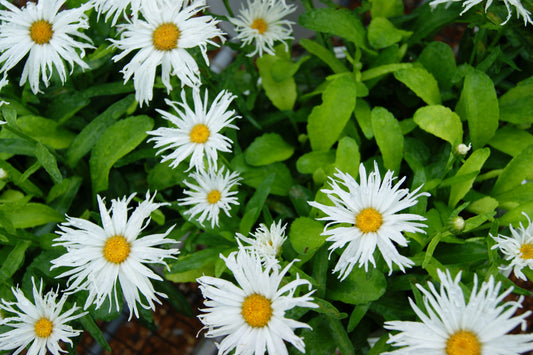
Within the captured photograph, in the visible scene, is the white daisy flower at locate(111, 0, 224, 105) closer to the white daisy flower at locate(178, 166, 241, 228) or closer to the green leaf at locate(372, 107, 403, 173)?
the white daisy flower at locate(178, 166, 241, 228)

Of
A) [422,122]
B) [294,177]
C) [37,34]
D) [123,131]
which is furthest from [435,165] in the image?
[37,34]

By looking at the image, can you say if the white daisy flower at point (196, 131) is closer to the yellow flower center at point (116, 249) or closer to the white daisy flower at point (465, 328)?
the yellow flower center at point (116, 249)

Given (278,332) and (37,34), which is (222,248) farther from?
(37,34)

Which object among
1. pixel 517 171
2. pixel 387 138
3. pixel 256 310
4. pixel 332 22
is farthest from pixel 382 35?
pixel 256 310

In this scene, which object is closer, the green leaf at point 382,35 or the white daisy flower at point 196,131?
the white daisy flower at point 196,131

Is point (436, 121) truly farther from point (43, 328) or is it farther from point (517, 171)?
point (43, 328)

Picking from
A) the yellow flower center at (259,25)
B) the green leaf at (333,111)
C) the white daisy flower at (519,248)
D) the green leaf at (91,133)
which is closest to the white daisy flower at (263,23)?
the yellow flower center at (259,25)

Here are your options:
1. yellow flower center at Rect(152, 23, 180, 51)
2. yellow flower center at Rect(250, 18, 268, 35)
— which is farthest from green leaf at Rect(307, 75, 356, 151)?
yellow flower center at Rect(152, 23, 180, 51)
